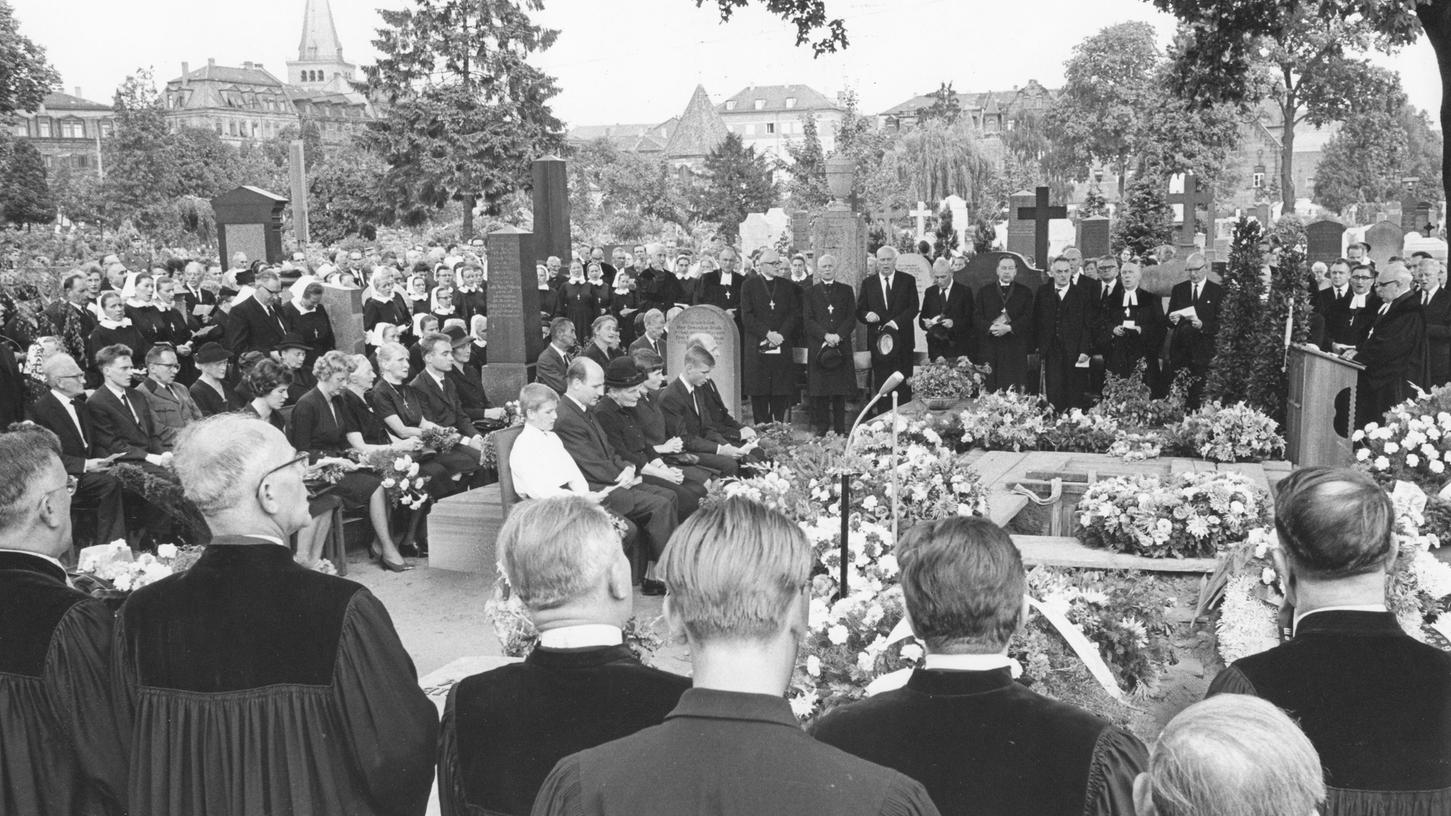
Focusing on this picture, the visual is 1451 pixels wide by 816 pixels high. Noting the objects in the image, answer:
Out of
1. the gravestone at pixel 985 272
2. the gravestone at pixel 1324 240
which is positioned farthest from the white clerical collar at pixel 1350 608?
the gravestone at pixel 1324 240

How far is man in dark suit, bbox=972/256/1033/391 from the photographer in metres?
14.3

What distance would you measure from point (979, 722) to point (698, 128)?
372ft

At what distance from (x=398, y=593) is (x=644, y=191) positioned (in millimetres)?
51254

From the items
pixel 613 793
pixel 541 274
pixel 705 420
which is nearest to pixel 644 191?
pixel 541 274

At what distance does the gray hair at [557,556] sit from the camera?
2.81 metres

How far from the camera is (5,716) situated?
10.9ft

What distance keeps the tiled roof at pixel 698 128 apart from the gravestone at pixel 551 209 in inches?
3679

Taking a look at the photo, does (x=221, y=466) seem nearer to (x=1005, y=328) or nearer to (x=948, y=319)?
(x=1005, y=328)

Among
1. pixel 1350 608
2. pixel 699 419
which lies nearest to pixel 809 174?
pixel 699 419

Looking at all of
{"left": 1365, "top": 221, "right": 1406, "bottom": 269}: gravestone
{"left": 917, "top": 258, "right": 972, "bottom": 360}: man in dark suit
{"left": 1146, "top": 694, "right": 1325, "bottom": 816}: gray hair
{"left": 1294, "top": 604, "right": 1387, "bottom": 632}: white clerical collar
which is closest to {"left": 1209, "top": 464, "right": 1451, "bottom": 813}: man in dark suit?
{"left": 1294, "top": 604, "right": 1387, "bottom": 632}: white clerical collar

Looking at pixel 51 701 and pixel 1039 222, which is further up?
pixel 1039 222

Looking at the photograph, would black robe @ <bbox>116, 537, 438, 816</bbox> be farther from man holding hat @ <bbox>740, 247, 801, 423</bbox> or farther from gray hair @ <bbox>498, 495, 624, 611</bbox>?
man holding hat @ <bbox>740, 247, 801, 423</bbox>

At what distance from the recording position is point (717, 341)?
1304 centimetres

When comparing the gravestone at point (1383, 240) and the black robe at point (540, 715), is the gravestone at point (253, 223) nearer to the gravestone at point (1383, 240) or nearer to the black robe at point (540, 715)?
the black robe at point (540, 715)
